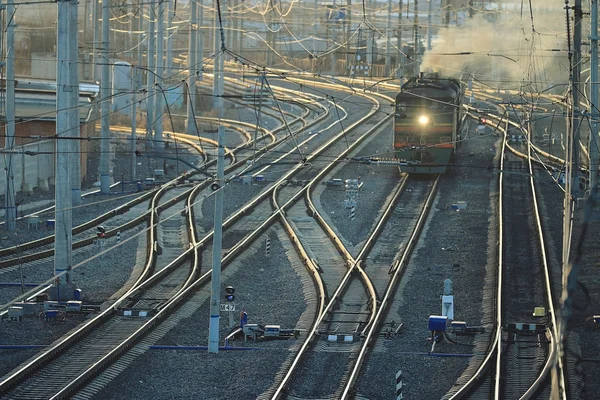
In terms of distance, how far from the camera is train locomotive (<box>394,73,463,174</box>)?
30031 mm

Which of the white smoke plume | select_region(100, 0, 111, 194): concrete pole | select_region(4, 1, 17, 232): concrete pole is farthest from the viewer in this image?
the white smoke plume

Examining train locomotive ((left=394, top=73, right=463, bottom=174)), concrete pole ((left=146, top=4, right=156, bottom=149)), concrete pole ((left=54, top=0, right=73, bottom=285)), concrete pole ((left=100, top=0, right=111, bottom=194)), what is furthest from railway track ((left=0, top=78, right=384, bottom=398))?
concrete pole ((left=146, top=4, right=156, bottom=149))

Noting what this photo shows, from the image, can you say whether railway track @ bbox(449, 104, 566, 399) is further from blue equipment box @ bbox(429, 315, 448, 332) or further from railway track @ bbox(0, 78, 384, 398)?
railway track @ bbox(0, 78, 384, 398)

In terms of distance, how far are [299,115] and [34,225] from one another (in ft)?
80.8

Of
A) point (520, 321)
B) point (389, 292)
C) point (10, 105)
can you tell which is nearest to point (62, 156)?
point (389, 292)

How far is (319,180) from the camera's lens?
3086 centimetres

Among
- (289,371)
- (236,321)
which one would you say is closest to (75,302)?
(236,321)

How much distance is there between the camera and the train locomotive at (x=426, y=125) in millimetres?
30031

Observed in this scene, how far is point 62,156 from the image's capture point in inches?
694

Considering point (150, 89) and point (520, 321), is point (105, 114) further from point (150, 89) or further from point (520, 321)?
point (520, 321)

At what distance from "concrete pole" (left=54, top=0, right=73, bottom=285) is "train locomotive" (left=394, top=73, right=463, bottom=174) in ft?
44.6

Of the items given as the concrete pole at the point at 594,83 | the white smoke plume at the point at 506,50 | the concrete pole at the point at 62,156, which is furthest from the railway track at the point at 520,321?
the white smoke plume at the point at 506,50

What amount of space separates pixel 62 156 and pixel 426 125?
47.7ft

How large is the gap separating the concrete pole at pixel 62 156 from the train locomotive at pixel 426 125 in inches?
536
